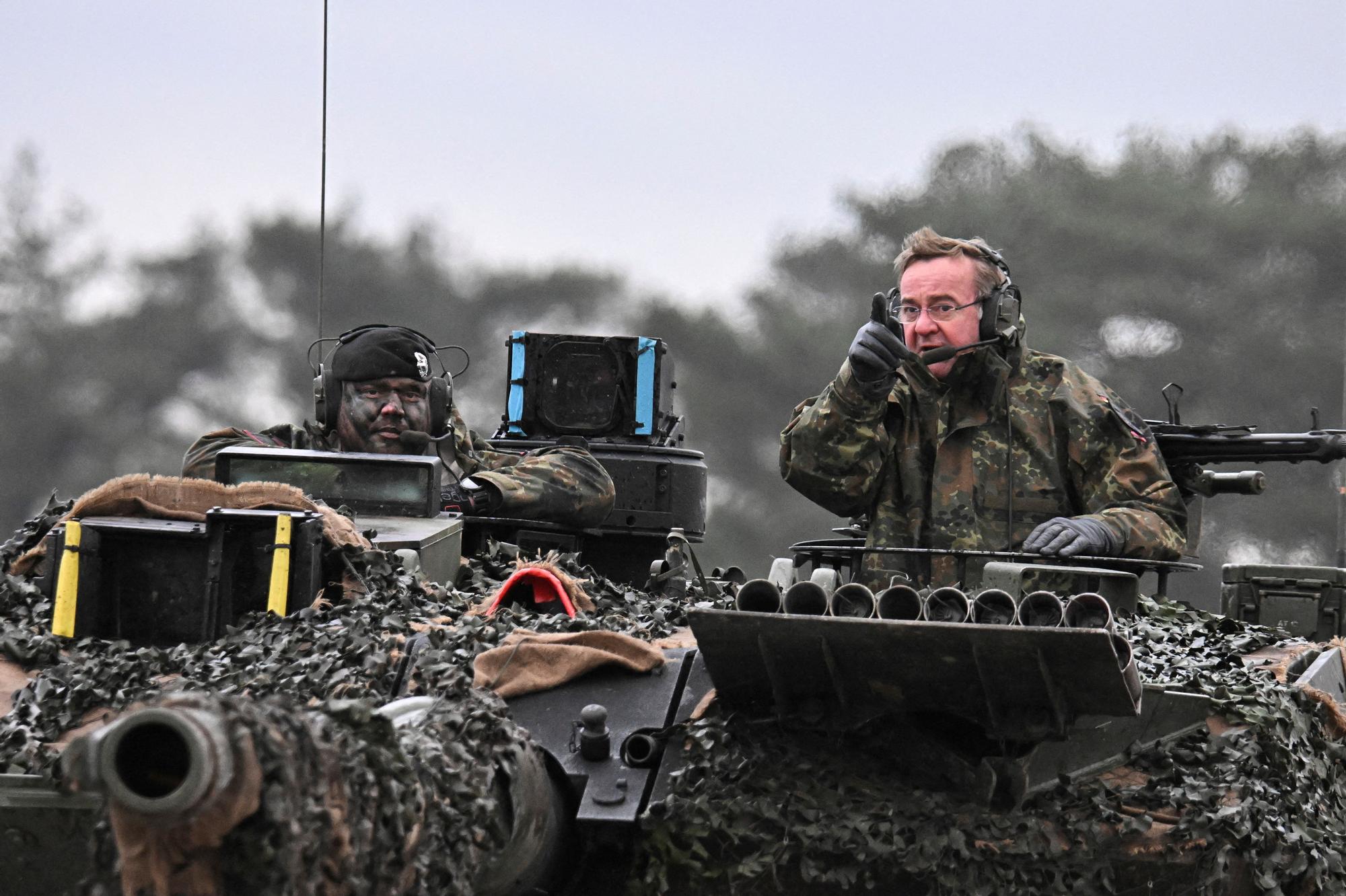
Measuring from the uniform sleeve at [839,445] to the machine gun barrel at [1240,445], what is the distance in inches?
63.9

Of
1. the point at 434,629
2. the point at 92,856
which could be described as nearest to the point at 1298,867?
the point at 434,629

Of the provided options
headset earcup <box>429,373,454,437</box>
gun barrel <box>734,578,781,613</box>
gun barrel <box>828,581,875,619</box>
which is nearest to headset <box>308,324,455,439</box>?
headset earcup <box>429,373,454,437</box>

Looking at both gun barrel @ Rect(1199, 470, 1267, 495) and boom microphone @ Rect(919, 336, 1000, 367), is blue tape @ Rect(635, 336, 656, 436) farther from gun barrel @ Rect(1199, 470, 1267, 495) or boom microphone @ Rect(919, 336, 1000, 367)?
boom microphone @ Rect(919, 336, 1000, 367)

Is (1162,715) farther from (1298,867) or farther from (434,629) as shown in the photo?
(434,629)

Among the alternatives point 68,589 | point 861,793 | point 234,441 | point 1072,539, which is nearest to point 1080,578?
point 1072,539

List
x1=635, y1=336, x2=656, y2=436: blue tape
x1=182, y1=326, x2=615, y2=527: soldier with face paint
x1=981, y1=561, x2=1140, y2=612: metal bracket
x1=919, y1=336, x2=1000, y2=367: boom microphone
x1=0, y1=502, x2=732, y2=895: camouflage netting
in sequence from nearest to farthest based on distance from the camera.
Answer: x1=0, y1=502, x2=732, y2=895: camouflage netting, x1=981, y1=561, x2=1140, y2=612: metal bracket, x1=919, y1=336, x2=1000, y2=367: boom microphone, x1=182, y1=326, x2=615, y2=527: soldier with face paint, x1=635, y1=336, x2=656, y2=436: blue tape

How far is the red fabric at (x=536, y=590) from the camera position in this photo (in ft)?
16.3

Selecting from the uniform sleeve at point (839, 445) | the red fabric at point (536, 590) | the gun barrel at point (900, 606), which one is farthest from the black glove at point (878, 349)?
the gun barrel at point (900, 606)

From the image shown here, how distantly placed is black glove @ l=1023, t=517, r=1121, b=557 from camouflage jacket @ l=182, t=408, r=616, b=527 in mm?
2617

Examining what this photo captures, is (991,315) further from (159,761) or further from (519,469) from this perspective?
(159,761)

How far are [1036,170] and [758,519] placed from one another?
4.30m

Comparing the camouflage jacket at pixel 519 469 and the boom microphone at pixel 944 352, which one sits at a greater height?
the boom microphone at pixel 944 352

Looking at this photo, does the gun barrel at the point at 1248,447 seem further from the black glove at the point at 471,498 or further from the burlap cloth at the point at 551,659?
the burlap cloth at the point at 551,659

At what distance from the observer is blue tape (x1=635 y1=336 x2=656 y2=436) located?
953 centimetres
